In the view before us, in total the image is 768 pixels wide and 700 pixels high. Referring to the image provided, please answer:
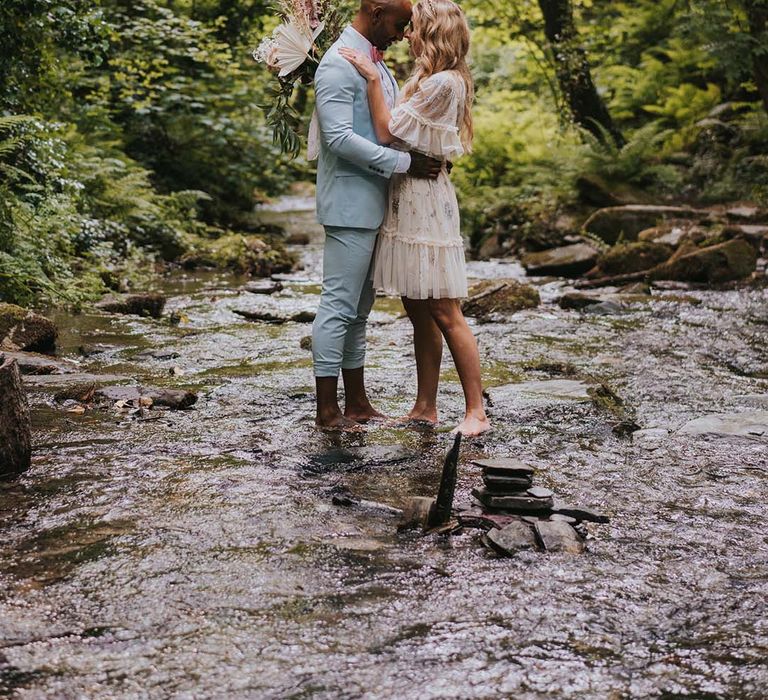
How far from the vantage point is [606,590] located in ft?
10.0

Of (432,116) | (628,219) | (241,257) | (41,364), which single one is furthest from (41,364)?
(628,219)

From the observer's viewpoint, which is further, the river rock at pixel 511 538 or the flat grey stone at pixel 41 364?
the flat grey stone at pixel 41 364

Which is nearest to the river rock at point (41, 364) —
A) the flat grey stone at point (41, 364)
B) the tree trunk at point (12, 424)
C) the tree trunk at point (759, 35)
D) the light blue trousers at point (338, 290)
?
the flat grey stone at point (41, 364)

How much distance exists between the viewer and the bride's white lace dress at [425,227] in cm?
508

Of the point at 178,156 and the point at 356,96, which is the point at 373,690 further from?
the point at 178,156

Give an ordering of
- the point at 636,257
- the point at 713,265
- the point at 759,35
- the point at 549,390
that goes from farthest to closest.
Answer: the point at 759,35 < the point at 636,257 < the point at 713,265 < the point at 549,390

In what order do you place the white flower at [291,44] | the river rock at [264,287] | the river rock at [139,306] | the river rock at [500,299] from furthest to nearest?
the river rock at [264,287], the river rock at [500,299], the river rock at [139,306], the white flower at [291,44]

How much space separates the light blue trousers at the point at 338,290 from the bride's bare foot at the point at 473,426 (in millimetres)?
774

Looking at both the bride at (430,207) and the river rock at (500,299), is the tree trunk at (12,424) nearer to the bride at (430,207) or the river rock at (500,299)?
the bride at (430,207)

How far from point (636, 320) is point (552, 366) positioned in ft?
8.56

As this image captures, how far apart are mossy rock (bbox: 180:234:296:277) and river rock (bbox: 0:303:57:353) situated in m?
6.28

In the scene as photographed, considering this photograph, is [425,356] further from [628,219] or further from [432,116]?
[628,219]

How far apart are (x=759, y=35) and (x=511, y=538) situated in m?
13.3

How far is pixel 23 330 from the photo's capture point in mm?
6969
